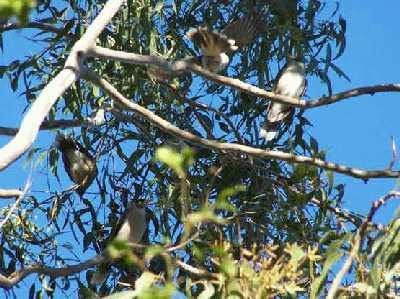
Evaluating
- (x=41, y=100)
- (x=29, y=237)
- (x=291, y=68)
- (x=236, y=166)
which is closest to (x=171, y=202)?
(x=236, y=166)

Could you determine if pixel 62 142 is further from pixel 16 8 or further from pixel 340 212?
pixel 16 8

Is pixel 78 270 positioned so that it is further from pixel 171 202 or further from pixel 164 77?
pixel 164 77

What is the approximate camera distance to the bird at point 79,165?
6.37 m

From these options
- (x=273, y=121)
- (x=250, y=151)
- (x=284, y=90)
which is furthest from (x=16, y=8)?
(x=284, y=90)

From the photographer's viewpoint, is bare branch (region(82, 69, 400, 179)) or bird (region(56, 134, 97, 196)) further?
bird (region(56, 134, 97, 196))

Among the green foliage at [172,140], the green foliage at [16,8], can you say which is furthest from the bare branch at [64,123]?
the green foliage at [16,8]

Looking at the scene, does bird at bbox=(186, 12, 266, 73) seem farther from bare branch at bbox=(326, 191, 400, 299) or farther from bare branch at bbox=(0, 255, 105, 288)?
bare branch at bbox=(326, 191, 400, 299)

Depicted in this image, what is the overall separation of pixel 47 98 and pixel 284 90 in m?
3.05

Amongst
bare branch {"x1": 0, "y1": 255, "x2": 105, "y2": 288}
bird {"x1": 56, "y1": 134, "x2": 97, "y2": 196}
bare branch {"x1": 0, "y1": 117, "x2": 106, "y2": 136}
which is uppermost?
bare branch {"x1": 0, "y1": 117, "x2": 106, "y2": 136}

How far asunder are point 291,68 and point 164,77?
107 cm

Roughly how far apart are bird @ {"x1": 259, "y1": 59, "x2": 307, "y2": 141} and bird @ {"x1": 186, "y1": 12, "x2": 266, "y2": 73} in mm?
344

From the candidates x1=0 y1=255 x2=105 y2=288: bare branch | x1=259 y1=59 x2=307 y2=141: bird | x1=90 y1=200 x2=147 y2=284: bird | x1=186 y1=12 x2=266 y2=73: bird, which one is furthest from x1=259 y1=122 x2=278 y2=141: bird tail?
x1=0 y1=255 x2=105 y2=288: bare branch

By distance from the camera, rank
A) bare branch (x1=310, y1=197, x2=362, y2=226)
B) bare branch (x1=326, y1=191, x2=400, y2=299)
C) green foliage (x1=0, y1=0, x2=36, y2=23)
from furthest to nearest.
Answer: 1. bare branch (x1=310, y1=197, x2=362, y2=226)
2. bare branch (x1=326, y1=191, x2=400, y2=299)
3. green foliage (x1=0, y1=0, x2=36, y2=23)

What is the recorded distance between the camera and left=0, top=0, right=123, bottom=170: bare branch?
3.67 metres
